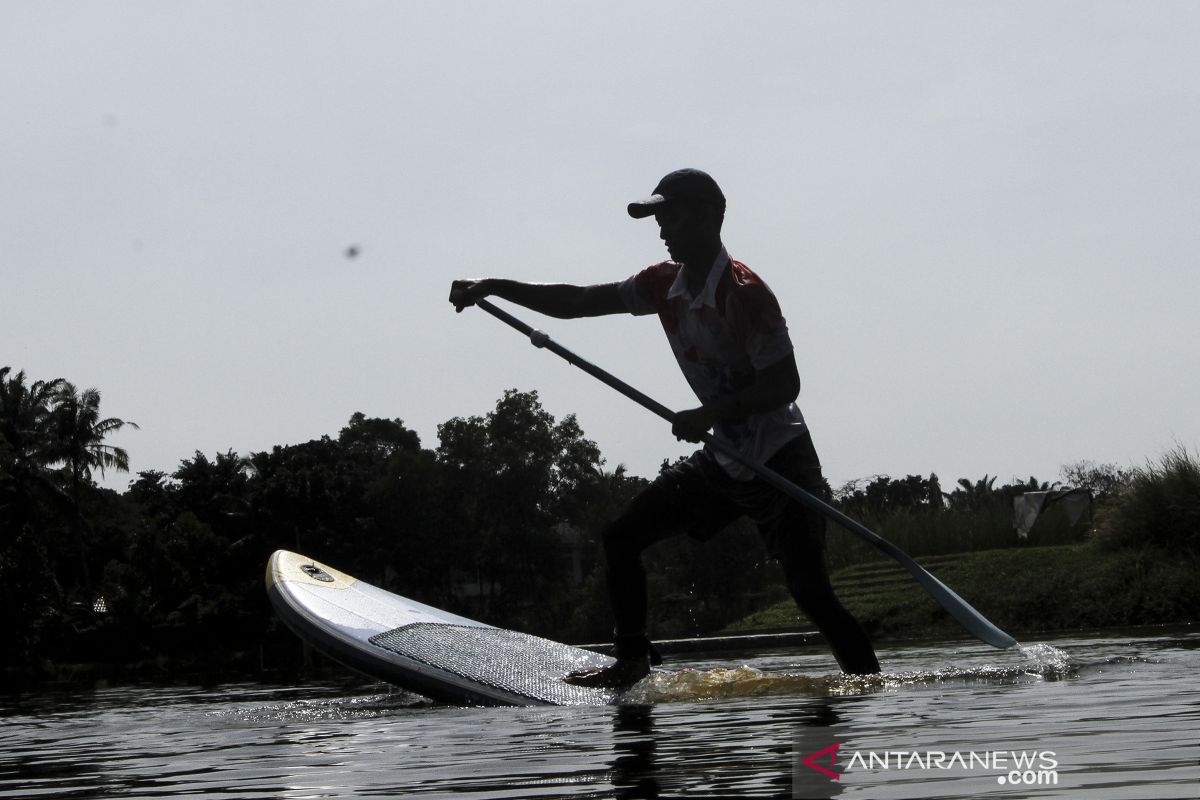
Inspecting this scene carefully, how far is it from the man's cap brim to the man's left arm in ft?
2.33

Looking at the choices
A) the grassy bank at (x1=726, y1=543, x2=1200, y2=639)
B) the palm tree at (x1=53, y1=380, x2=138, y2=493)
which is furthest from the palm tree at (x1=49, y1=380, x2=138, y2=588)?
the grassy bank at (x1=726, y1=543, x2=1200, y2=639)

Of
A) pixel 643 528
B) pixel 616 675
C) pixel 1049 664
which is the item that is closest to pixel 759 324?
pixel 643 528

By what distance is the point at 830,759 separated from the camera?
8.43 feet

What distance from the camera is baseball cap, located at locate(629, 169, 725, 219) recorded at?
5.05 meters

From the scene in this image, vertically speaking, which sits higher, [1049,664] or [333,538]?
[333,538]

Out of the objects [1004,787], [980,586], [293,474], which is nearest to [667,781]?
[1004,787]

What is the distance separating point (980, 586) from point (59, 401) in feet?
142

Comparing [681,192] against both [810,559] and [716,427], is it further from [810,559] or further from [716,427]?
[810,559]

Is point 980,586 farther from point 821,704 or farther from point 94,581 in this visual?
point 94,581

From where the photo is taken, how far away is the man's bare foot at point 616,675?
509cm

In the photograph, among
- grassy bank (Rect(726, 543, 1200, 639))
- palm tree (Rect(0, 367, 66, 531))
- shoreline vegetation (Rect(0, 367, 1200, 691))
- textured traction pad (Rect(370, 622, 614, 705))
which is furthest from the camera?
palm tree (Rect(0, 367, 66, 531))

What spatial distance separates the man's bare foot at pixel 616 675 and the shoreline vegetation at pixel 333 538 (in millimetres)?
16172

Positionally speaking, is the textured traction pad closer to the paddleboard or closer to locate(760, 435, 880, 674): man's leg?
the paddleboard
